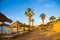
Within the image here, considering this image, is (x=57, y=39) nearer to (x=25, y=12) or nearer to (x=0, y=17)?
(x=0, y=17)

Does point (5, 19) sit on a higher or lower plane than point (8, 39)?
higher

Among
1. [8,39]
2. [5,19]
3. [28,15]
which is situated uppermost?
[28,15]

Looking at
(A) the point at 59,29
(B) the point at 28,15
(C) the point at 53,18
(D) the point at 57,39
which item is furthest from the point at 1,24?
(C) the point at 53,18

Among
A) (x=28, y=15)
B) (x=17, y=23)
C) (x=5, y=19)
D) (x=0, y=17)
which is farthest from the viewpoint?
(x=28, y=15)

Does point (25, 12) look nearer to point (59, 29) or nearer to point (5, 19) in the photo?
point (5, 19)

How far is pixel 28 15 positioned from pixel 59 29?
109 ft

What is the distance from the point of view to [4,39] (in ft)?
40.9

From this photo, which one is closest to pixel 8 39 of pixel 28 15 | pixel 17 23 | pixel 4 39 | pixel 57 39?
pixel 4 39

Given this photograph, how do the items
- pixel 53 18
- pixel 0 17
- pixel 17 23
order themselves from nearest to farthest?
pixel 0 17
pixel 17 23
pixel 53 18

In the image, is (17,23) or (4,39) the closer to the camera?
(4,39)

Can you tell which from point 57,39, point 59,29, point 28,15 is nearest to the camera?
point 57,39

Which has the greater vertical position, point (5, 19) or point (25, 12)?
point (25, 12)

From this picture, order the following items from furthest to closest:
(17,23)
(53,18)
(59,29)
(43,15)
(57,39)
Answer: (53,18) → (43,15) → (17,23) → (59,29) → (57,39)

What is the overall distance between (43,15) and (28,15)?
17.8 m
